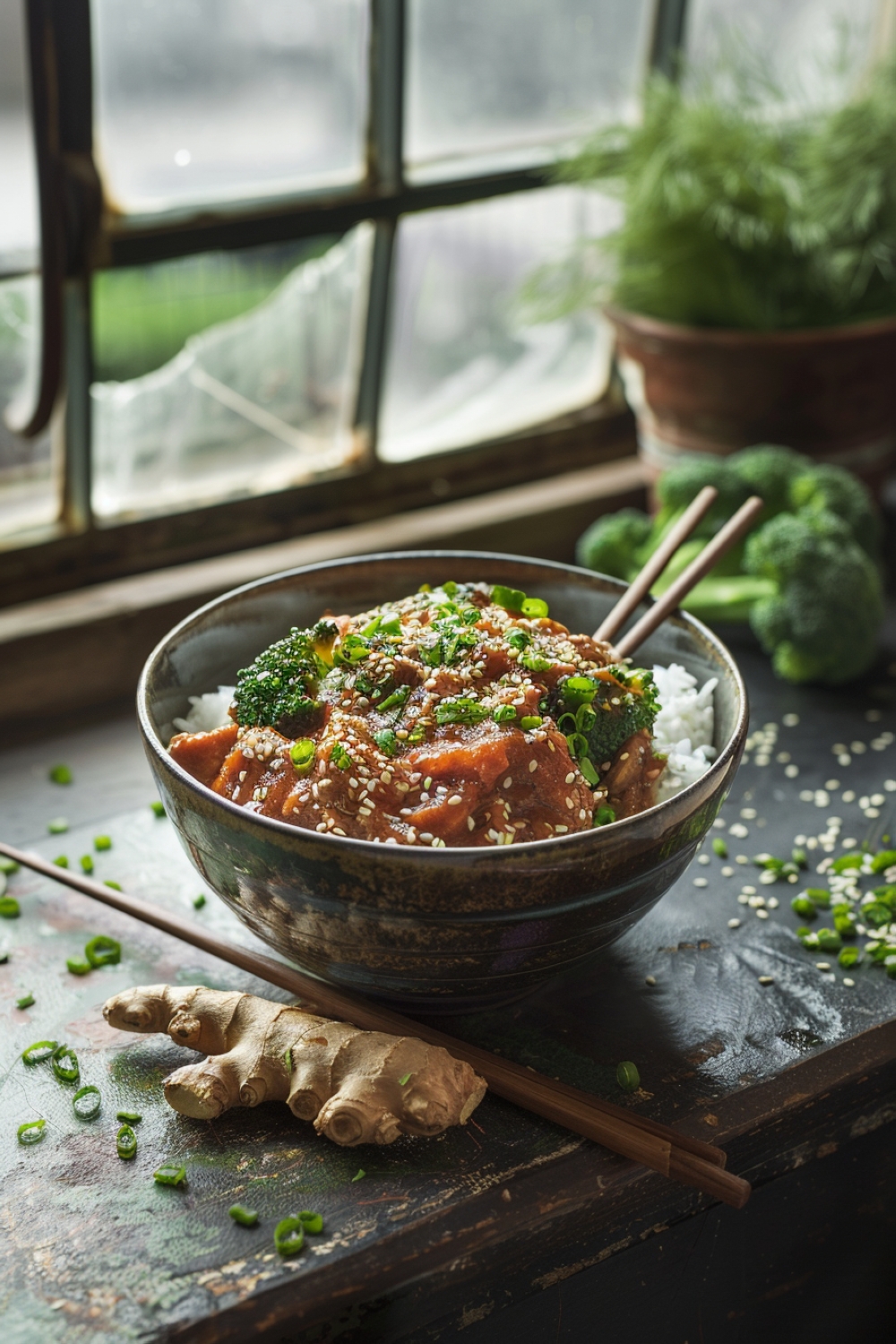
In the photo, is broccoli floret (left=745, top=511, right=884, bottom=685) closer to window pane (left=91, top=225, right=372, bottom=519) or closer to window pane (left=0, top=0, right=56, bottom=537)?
window pane (left=91, top=225, right=372, bottom=519)

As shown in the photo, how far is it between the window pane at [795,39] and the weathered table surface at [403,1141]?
64.1 inches

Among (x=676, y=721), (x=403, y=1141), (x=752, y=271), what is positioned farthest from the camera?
(x=752, y=271)

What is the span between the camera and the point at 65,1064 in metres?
1.40

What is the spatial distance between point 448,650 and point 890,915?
67 centimetres

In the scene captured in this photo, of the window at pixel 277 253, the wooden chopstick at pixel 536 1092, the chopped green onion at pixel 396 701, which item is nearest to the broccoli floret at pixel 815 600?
the window at pixel 277 253

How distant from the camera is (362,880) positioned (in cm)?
120

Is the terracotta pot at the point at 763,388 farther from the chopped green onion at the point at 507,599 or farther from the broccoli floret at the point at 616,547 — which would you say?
the chopped green onion at the point at 507,599

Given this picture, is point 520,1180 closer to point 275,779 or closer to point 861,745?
point 275,779

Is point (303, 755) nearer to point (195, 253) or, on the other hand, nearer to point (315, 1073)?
point (315, 1073)

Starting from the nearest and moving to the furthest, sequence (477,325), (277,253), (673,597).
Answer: (673,597) → (277,253) → (477,325)

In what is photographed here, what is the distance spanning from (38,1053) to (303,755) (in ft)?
1.46

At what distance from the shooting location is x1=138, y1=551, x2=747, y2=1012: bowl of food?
1212 mm

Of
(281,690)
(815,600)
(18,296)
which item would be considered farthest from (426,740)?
(18,296)

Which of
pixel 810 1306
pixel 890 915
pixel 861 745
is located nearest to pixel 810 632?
pixel 861 745
